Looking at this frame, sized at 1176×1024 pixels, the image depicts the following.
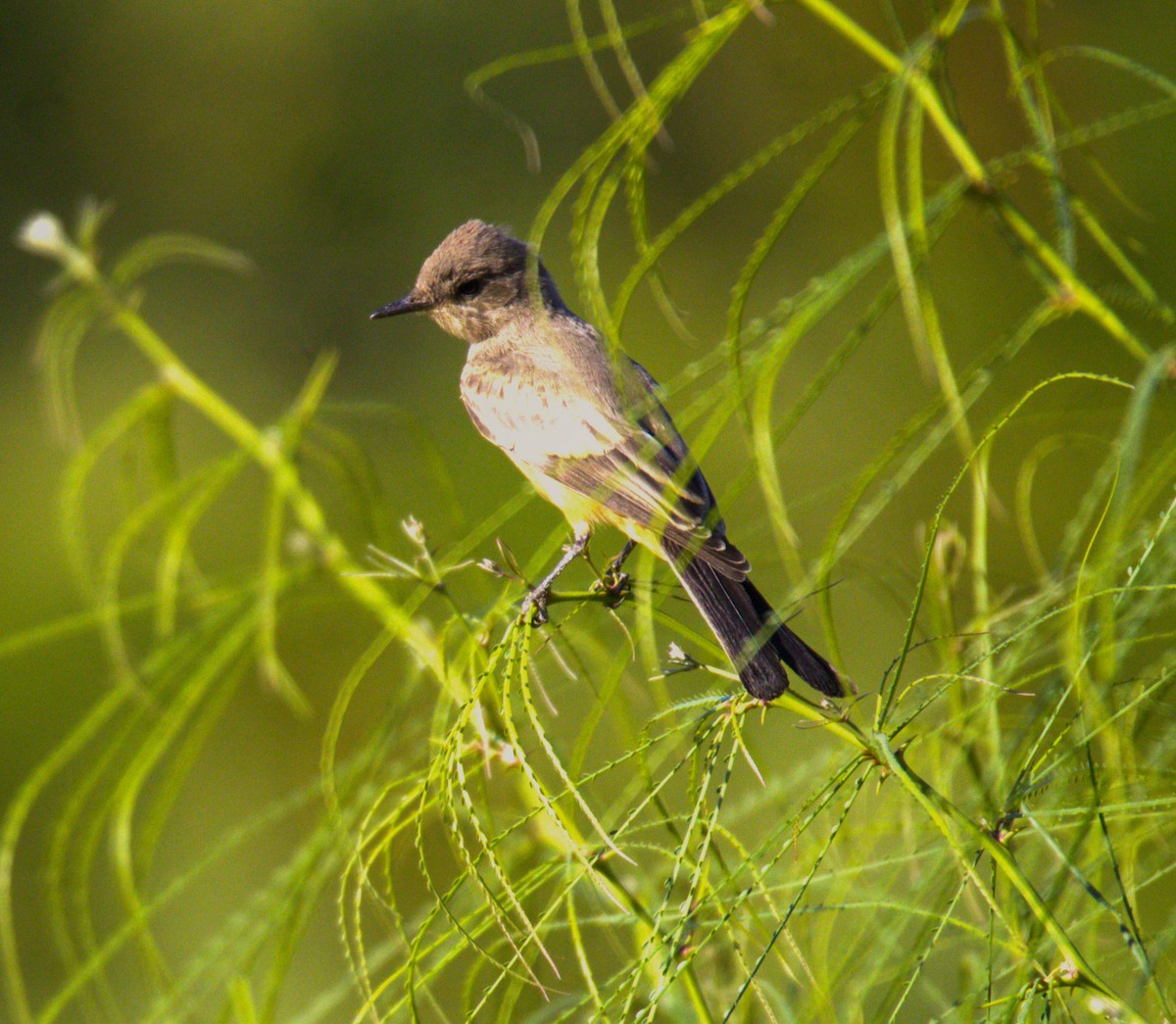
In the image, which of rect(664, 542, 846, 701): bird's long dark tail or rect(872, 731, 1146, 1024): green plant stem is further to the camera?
rect(664, 542, 846, 701): bird's long dark tail

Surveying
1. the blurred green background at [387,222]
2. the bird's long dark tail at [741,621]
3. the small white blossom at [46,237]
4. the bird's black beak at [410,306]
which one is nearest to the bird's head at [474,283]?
the bird's black beak at [410,306]

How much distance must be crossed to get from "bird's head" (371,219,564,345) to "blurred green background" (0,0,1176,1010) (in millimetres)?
2035

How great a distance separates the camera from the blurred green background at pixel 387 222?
607 cm

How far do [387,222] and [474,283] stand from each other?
13.6 feet

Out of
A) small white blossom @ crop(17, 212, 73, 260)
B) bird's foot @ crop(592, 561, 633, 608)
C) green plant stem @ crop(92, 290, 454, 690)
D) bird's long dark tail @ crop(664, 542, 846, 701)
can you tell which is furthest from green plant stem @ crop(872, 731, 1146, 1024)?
small white blossom @ crop(17, 212, 73, 260)

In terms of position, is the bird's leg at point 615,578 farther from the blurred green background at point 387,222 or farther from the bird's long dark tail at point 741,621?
the blurred green background at point 387,222

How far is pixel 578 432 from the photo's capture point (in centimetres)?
301

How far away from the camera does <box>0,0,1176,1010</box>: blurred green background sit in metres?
6.07

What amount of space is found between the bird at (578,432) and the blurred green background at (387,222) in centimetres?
207

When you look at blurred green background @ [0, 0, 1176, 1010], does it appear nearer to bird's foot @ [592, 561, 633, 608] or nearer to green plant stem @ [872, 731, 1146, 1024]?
bird's foot @ [592, 561, 633, 608]

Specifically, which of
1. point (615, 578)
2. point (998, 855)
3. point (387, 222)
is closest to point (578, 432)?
point (615, 578)

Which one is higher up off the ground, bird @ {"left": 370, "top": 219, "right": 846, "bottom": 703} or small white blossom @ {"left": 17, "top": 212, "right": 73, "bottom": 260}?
small white blossom @ {"left": 17, "top": 212, "right": 73, "bottom": 260}

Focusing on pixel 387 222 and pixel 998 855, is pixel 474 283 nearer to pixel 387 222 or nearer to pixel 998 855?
pixel 998 855

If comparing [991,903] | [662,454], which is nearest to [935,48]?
[991,903]
